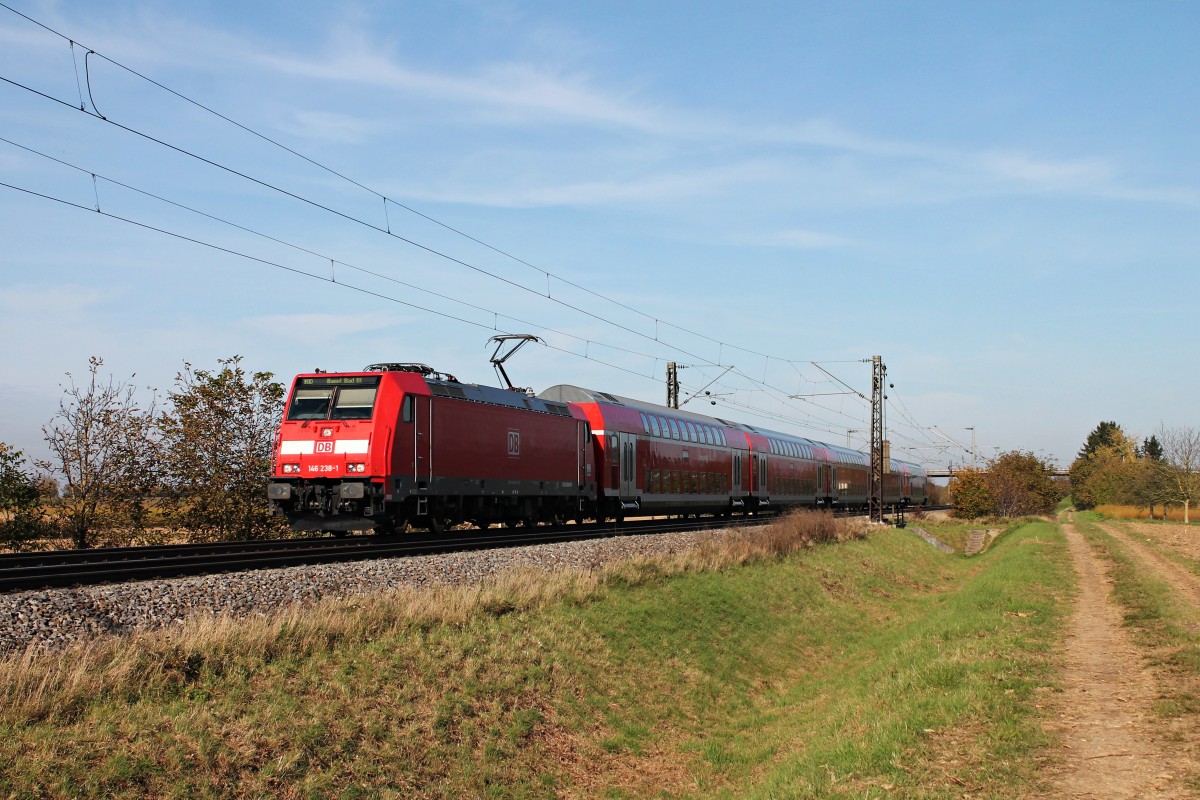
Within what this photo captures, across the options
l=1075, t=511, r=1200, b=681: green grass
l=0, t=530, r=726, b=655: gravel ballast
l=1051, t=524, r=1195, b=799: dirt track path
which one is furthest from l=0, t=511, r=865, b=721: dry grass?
l=1075, t=511, r=1200, b=681: green grass

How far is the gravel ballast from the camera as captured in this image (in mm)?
9828

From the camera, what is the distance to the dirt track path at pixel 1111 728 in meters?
7.14

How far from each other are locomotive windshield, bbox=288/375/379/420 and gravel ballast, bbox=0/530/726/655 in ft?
16.1

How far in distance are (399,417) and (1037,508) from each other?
8529 cm

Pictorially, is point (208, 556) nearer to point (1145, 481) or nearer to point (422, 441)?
point (422, 441)

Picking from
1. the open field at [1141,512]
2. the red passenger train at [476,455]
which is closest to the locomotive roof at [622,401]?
the red passenger train at [476,455]

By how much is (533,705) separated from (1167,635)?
979 centimetres

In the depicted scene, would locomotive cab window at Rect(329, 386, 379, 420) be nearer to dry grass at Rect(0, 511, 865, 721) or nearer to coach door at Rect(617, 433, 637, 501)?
dry grass at Rect(0, 511, 865, 721)

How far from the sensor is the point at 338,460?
2033 centimetres

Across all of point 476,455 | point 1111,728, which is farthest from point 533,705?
point 476,455

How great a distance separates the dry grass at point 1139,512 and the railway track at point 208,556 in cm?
6579

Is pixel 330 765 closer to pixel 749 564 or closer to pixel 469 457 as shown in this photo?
pixel 469 457

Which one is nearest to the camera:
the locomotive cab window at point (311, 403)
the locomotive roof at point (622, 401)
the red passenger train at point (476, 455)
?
the red passenger train at point (476, 455)

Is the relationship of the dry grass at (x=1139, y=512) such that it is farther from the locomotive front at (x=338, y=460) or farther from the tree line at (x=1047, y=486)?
the locomotive front at (x=338, y=460)
